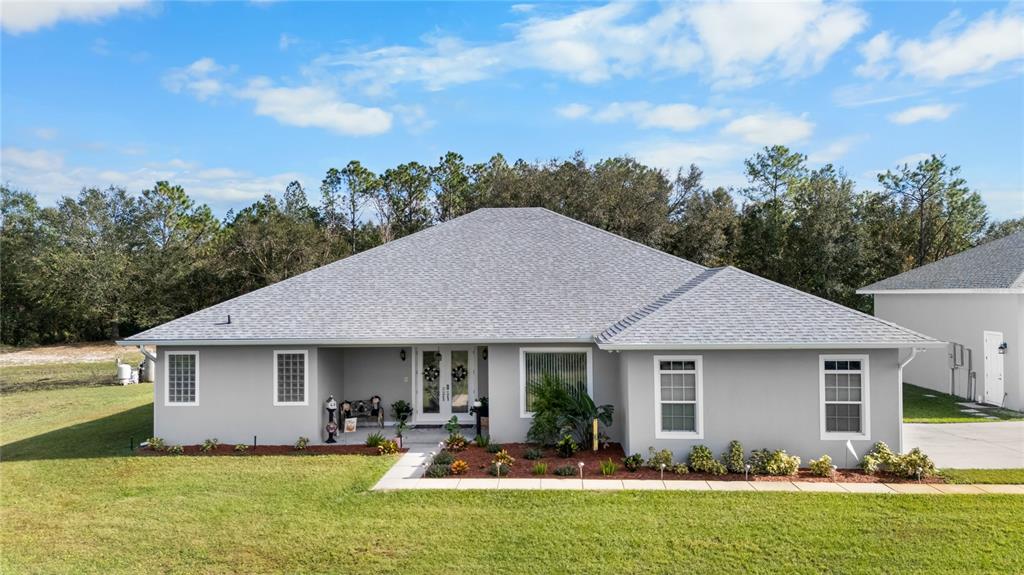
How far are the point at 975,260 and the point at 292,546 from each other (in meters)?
26.1

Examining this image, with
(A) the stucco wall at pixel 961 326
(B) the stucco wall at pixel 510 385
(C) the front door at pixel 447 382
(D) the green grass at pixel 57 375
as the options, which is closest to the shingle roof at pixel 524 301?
(B) the stucco wall at pixel 510 385

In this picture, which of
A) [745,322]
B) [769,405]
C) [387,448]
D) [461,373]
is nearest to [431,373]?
[461,373]

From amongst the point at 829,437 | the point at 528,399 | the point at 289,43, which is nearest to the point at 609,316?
the point at 528,399

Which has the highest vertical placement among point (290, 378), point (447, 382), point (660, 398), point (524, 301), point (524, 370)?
point (524, 301)

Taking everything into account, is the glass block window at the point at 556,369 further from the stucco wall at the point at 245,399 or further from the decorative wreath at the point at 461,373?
the stucco wall at the point at 245,399

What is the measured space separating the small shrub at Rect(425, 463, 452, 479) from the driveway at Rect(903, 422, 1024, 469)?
10.1 m

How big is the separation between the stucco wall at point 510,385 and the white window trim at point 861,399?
4484 mm

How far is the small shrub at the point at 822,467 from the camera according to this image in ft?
38.7

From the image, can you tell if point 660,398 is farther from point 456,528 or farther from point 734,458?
point 456,528

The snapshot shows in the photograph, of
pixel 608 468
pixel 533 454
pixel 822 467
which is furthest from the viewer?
pixel 533 454

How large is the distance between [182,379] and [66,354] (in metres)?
34.4

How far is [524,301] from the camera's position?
15961 millimetres

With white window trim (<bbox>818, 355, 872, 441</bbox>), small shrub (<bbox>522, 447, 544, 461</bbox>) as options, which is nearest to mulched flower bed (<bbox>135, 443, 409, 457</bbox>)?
small shrub (<bbox>522, 447, 544, 461</bbox>)

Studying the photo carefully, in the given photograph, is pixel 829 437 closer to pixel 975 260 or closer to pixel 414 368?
pixel 414 368
